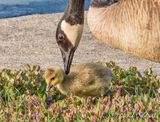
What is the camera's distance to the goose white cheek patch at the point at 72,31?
726cm

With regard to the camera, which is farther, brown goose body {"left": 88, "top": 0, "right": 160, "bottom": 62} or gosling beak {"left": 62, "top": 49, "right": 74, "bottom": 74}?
gosling beak {"left": 62, "top": 49, "right": 74, "bottom": 74}

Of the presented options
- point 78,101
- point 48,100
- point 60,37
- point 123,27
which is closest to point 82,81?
point 78,101

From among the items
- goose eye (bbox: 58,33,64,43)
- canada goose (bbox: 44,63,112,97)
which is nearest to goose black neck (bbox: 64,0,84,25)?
goose eye (bbox: 58,33,64,43)

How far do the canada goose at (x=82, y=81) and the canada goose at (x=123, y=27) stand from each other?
0.16m

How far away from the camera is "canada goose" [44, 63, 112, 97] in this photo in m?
7.19

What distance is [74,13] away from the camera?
293 inches

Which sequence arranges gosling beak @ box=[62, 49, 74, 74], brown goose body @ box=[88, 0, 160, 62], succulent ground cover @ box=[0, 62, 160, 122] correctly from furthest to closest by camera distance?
1. gosling beak @ box=[62, 49, 74, 74]
2. brown goose body @ box=[88, 0, 160, 62]
3. succulent ground cover @ box=[0, 62, 160, 122]

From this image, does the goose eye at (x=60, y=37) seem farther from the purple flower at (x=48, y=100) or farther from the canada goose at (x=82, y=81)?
the purple flower at (x=48, y=100)

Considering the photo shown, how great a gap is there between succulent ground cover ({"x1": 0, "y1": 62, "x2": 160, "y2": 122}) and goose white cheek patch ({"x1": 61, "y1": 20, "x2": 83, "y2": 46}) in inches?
23.3

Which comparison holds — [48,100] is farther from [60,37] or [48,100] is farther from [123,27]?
[123,27]

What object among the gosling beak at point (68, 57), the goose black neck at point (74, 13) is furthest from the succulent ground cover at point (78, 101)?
the goose black neck at point (74, 13)

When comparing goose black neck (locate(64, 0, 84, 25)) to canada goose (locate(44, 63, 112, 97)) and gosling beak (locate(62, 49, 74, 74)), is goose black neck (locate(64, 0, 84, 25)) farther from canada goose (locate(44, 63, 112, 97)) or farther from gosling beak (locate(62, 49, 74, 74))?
canada goose (locate(44, 63, 112, 97))

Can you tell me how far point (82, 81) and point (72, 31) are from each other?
0.52 m

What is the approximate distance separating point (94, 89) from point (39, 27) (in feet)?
19.0
